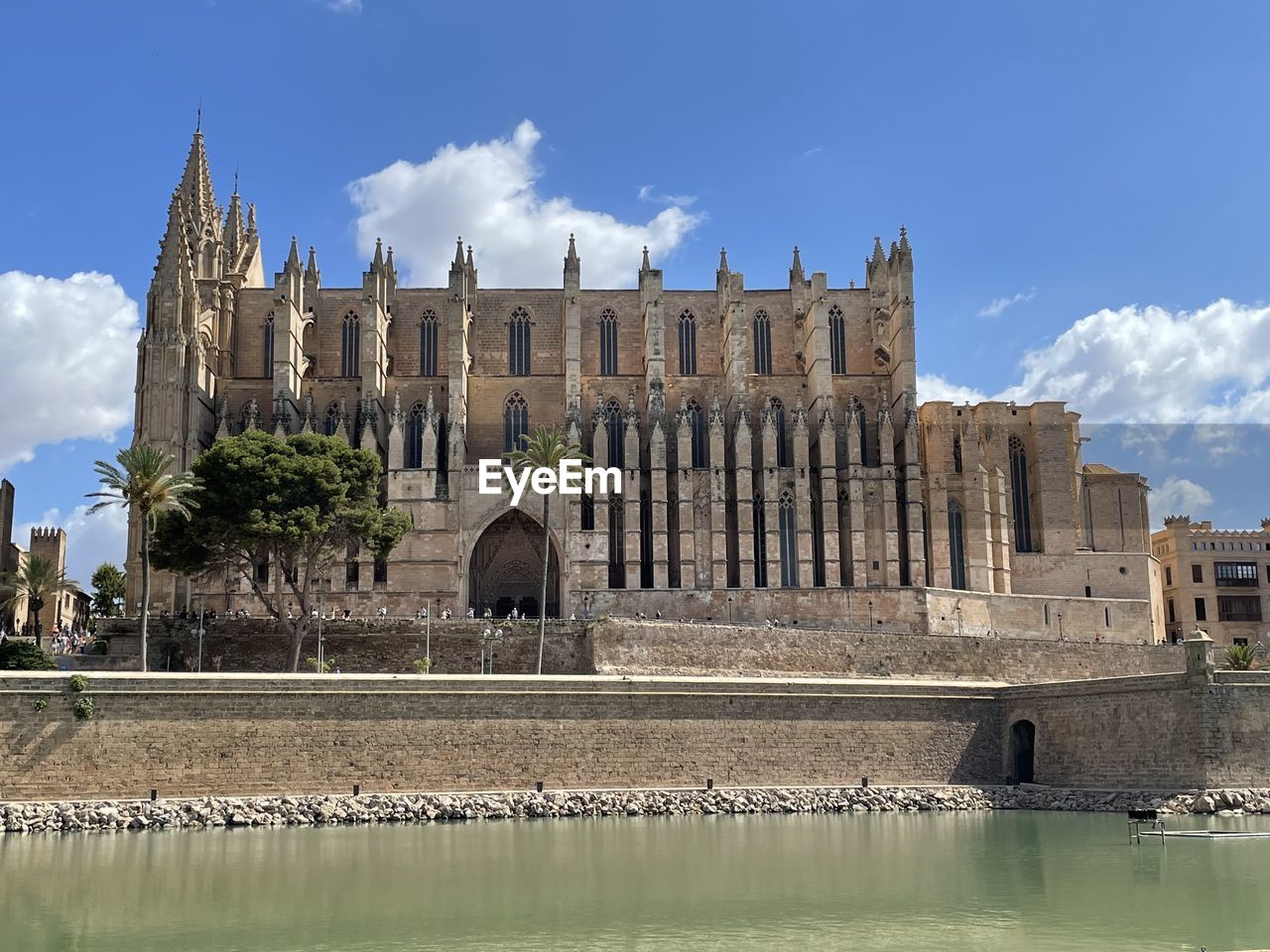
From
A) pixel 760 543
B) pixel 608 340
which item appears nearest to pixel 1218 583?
pixel 760 543

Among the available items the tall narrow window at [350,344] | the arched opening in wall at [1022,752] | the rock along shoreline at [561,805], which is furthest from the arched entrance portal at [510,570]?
the rock along shoreline at [561,805]

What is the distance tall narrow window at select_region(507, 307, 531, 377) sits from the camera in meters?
59.3

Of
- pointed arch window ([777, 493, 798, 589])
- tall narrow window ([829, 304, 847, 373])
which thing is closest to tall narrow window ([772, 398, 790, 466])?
pointed arch window ([777, 493, 798, 589])

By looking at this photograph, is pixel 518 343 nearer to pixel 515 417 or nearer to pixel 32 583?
pixel 515 417

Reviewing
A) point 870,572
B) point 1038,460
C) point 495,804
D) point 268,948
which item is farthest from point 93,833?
point 1038,460

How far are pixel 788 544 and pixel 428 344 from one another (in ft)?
61.7

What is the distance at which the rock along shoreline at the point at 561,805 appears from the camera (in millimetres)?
28375

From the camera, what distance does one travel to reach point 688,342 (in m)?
60.3

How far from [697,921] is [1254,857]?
11085mm

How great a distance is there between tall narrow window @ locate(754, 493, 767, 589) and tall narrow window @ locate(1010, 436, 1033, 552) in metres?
11.9

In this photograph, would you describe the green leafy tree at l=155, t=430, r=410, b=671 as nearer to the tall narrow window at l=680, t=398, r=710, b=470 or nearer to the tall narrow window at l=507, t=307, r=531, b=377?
the tall narrow window at l=680, t=398, r=710, b=470

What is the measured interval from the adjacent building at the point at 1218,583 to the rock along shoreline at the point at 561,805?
3162 cm

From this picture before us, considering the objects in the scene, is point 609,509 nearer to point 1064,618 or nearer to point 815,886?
point 1064,618

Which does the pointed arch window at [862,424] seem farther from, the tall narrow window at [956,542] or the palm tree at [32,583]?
the palm tree at [32,583]
